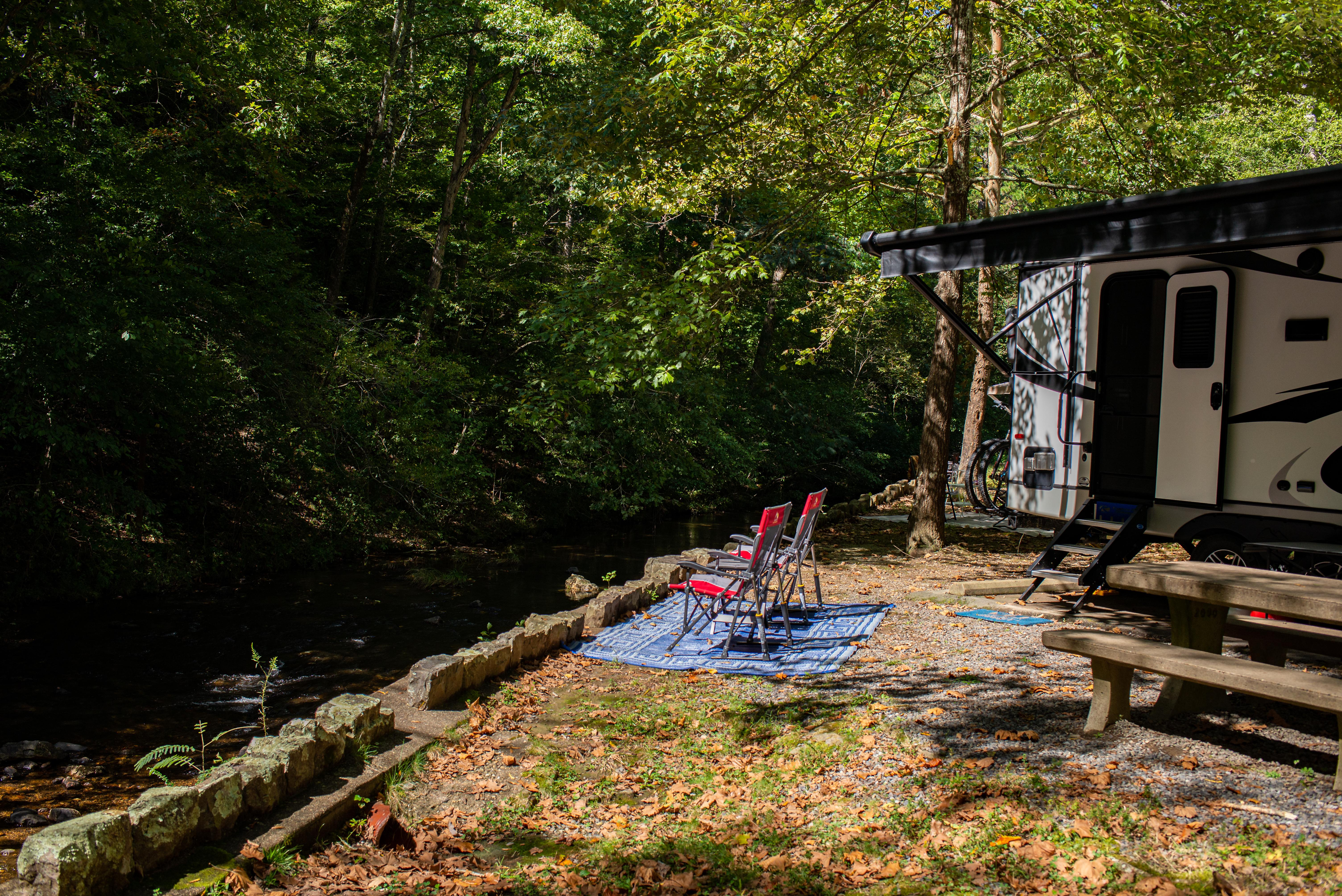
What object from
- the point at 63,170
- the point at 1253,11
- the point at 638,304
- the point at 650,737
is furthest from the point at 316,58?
the point at 650,737

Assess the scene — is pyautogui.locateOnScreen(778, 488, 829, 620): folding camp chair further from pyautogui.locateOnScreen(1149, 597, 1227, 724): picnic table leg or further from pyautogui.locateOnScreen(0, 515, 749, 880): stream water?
pyautogui.locateOnScreen(0, 515, 749, 880): stream water

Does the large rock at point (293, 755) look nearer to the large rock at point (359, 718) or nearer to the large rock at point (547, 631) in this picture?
the large rock at point (359, 718)

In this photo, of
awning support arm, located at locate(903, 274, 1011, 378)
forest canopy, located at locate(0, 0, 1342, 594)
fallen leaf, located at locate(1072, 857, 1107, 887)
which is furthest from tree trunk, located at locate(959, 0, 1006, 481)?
fallen leaf, located at locate(1072, 857, 1107, 887)

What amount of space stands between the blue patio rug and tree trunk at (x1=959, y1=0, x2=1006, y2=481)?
692 centimetres

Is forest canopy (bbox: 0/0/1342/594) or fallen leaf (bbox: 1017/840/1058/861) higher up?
forest canopy (bbox: 0/0/1342/594)

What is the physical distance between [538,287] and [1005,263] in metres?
11.1

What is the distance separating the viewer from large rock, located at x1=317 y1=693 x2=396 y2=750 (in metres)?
4.34

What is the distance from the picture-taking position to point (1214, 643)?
425 centimetres

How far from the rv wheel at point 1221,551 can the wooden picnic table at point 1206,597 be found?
2.52 m

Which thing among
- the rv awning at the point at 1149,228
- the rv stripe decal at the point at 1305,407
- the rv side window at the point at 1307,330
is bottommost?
the rv stripe decal at the point at 1305,407

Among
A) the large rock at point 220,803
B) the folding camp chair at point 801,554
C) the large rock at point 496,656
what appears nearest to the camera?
the large rock at point 220,803

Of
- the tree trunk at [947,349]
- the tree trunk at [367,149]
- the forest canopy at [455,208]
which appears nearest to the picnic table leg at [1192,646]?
the forest canopy at [455,208]

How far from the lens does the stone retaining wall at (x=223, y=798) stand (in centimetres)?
289

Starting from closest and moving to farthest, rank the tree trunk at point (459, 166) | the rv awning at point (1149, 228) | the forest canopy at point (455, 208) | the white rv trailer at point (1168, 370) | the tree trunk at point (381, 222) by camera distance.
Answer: the rv awning at point (1149, 228)
the white rv trailer at point (1168, 370)
the forest canopy at point (455, 208)
the tree trunk at point (459, 166)
the tree trunk at point (381, 222)
